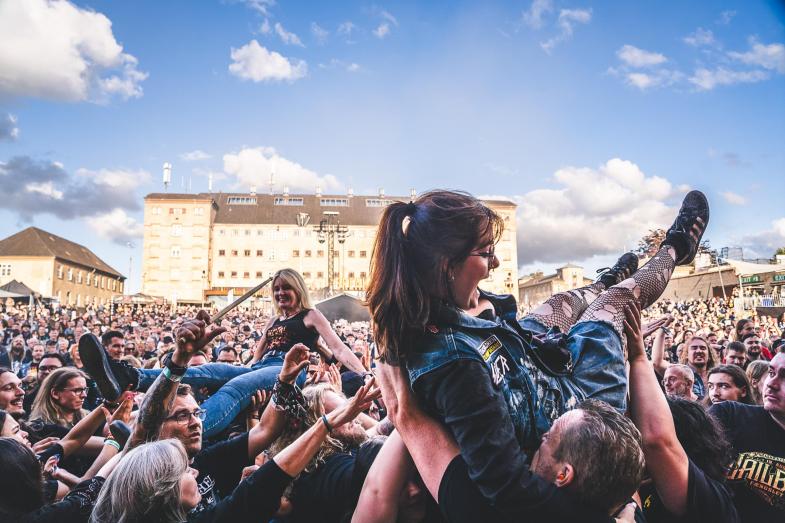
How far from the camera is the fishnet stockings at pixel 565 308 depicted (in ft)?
8.17

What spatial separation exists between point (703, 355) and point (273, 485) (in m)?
6.01

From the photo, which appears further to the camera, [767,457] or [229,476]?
[229,476]

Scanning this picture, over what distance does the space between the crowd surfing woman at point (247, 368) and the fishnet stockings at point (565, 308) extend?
199 centimetres

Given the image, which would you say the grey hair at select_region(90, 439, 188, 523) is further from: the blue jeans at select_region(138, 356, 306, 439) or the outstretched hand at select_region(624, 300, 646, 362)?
the outstretched hand at select_region(624, 300, 646, 362)

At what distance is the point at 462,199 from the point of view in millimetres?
1862

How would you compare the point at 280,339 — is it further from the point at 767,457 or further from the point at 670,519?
the point at 767,457

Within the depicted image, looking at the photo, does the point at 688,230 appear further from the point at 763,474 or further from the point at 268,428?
the point at 268,428

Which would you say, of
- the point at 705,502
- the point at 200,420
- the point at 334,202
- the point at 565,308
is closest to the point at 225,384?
the point at 200,420

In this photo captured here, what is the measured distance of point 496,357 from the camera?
1.69 metres

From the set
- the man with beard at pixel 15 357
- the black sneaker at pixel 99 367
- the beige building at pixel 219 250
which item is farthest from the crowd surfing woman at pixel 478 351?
the beige building at pixel 219 250

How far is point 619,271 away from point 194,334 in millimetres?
2287

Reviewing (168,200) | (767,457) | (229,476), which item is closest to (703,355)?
(767,457)

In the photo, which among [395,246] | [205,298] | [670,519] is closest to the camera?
[395,246]

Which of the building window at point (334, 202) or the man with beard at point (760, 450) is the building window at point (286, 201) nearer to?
the building window at point (334, 202)
